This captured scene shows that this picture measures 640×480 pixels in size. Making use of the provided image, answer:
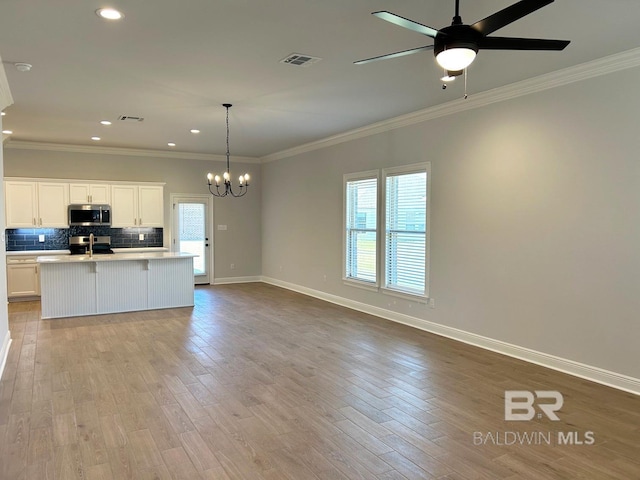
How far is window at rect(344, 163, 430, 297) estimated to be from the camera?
5996 millimetres

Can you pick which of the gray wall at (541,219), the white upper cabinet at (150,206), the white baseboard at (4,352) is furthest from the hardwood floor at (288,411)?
the white upper cabinet at (150,206)

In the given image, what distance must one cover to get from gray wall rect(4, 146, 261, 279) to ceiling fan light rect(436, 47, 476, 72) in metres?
8.12

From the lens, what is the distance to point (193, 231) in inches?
389

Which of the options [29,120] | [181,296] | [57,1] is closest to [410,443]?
[57,1]

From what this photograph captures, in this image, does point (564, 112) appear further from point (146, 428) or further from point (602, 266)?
point (146, 428)

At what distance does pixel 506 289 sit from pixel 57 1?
4.81 meters

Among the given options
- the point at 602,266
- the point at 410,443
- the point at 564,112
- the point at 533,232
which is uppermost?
the point at 564,112

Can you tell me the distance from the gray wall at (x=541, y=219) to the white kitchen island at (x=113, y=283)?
3.63 m

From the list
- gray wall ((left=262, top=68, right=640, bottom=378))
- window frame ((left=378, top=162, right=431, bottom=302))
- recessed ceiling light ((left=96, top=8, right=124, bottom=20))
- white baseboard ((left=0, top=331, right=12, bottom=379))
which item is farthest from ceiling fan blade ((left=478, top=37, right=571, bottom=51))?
white baseboard ((left=0, top=331, right=12, bottom=379))

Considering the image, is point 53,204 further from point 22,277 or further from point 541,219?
point 541,219

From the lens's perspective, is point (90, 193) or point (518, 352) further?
point (90, 193)

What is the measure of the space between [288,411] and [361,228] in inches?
163

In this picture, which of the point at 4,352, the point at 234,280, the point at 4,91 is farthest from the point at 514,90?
the point at 234,280

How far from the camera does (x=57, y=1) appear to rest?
9.46 ft
